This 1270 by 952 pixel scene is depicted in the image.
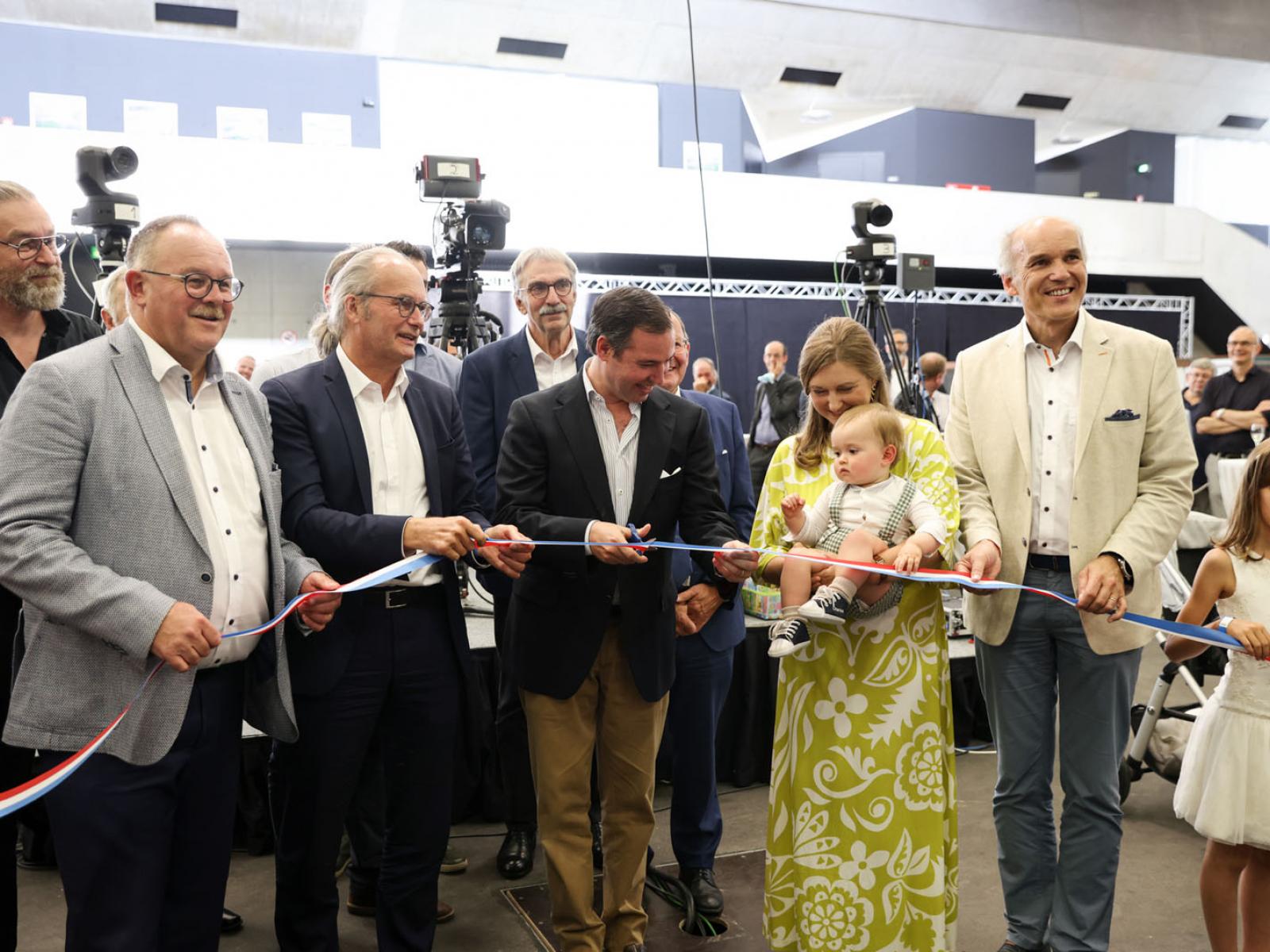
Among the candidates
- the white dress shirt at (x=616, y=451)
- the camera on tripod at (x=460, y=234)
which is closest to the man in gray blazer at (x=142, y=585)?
the white dress shirt at (x=616, y=451)

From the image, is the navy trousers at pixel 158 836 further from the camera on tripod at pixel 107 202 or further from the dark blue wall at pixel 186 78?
the dark blue wall at pixel 186 78

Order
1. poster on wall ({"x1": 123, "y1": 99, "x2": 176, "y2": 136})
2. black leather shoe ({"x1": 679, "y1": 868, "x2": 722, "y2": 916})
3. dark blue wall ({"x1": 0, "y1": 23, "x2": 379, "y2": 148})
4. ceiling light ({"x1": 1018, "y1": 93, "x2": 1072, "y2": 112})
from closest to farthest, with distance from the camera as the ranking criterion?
black leather shoe ({"x1": 679, "y1": 868, "x2": 722, "y2": 916}), dark blue wall ({"x1": 0, "y1": 23, "x2": 379, "y2": 148}), poster on wall ({"x1": 123, "y1": 99, "x2": 176, "y2": 136}), ceiling light ({"x1": 1018, "y1": 93, "x2": 1072, "y2": 112})

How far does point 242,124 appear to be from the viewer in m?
10.1

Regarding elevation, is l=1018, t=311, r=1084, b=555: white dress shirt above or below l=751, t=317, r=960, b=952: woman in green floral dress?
above

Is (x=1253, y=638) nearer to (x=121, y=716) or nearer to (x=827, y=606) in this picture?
(x=827, y=606)

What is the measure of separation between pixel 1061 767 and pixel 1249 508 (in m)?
0.74

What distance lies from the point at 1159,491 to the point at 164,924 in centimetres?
230

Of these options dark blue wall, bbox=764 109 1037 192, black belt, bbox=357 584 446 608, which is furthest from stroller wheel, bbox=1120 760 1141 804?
dark blue wall, bbox=764 109 1037 192

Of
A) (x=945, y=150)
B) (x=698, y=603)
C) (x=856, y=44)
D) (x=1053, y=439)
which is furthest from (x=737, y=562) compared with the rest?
(x=945, y=150)

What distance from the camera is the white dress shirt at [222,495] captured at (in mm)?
1989

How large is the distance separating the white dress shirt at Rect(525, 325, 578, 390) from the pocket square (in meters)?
1.57

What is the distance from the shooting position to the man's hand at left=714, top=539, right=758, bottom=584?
2.43 metres

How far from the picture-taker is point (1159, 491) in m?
2.47

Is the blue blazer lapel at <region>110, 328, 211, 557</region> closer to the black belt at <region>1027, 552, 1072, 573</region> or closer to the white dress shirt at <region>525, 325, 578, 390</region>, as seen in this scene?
the white dress shirt at <region>525, 325, 578, 390</region>
